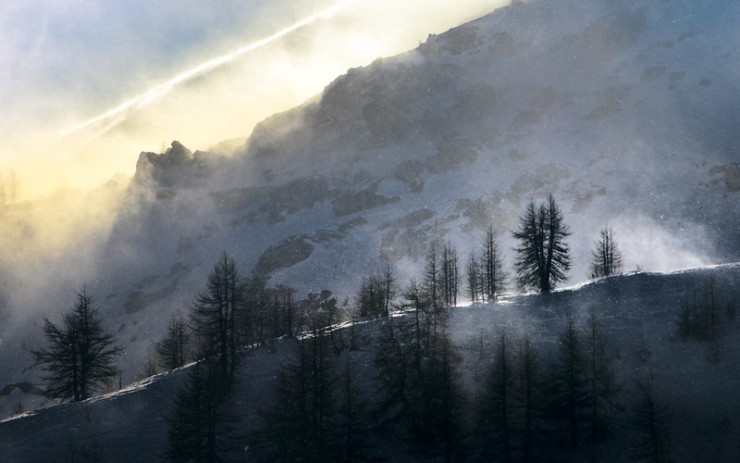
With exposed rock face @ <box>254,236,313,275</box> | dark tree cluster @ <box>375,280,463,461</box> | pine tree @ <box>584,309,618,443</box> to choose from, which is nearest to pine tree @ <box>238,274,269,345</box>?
dark tree cluster @ <box>375,280,463,461</box>

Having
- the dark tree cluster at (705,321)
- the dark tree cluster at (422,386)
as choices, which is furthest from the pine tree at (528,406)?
the dark tree cluster at (705,321)

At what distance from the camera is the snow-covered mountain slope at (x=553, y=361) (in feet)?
192

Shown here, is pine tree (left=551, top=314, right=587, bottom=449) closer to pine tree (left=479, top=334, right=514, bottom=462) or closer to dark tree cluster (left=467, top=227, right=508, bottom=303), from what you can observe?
pine tree (left=479, top=334, right=514, bottom=462)

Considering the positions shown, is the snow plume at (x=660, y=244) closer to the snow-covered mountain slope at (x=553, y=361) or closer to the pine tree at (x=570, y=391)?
the snow-covered mountain slope at (x=553, y=361)

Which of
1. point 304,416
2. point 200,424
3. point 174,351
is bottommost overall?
point 200,424

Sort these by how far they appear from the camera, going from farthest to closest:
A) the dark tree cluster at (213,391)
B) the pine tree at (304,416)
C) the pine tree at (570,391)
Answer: the dark tree cluster at (213,391), the pine tree at (570,391), the pine tree at (304,416)

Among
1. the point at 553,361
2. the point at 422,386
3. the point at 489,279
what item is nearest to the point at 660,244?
the point at 489,279

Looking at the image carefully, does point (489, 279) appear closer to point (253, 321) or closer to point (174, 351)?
point (253, 321)

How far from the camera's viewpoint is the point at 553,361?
65.2m

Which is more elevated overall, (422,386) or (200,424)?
(422,386)

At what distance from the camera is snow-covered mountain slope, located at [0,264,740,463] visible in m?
58.6

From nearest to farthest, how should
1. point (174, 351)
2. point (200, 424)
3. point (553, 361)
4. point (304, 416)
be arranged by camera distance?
point (304, 416)
point (200, 424)
point (553, 361)
point (174, 351)

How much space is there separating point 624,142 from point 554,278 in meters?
106

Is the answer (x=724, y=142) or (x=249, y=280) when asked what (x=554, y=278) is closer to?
(x=249, y=280)
